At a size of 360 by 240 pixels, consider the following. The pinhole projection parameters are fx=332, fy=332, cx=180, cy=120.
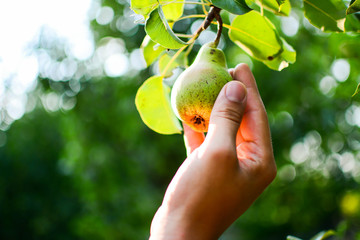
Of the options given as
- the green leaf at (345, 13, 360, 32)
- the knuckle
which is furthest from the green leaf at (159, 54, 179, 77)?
the green leaf at (345, 13, 360, 32)

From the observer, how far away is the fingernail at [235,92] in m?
0.76

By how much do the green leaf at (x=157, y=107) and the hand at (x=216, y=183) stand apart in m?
0.32

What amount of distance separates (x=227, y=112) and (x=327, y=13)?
1.33 feet

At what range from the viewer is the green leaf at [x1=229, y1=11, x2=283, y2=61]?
98 cm

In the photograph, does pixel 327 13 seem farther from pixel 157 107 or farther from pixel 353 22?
pixel 157 107

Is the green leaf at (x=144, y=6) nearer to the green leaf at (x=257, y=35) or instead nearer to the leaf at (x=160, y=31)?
the leaf at (x=160, y=31)

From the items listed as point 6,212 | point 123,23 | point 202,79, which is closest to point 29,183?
point 6,212

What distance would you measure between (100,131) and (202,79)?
26.3 feet

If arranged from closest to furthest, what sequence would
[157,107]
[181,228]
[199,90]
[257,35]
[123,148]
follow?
[181,228] → [199,90] → [257,35] → [157,107] → [123,148]

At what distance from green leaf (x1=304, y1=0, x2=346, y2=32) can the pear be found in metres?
0.29

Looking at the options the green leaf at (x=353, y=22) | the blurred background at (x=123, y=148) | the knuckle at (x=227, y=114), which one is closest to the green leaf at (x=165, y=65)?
the knuckle at (x=227, y=114)

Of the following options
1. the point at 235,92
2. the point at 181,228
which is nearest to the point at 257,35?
the point at 235,92

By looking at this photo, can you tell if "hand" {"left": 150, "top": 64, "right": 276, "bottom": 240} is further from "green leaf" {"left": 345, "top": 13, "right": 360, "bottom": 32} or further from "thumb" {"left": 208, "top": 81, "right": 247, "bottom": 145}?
"green leaf" {"left": 345, "top": 13, "right": 360, "bottom": 32}

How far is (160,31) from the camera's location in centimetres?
75
